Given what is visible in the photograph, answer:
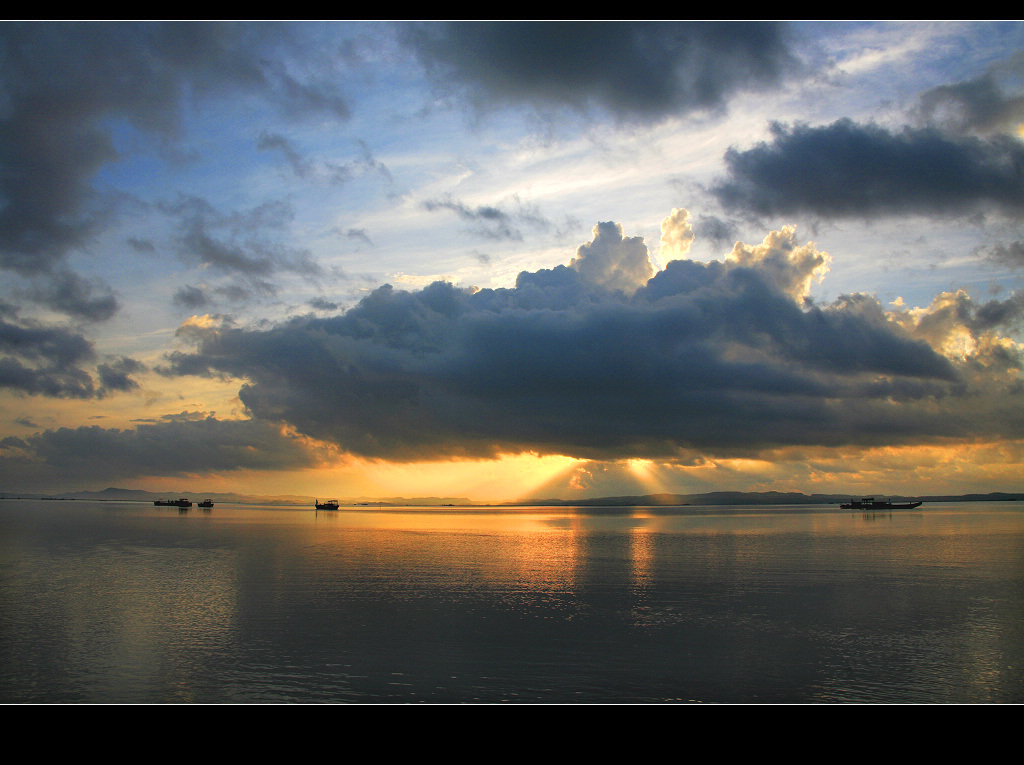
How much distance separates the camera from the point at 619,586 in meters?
46.9

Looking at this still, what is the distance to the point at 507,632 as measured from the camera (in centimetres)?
3128

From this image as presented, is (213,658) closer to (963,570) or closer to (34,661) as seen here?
(34,661)

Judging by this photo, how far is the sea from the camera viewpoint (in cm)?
2317

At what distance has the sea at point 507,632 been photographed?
23172mm

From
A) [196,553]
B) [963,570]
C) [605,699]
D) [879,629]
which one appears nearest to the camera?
[605,699]

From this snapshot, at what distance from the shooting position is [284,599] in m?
40.6

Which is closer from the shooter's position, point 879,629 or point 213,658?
point 213,658

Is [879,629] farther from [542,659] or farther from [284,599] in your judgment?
[284,599]

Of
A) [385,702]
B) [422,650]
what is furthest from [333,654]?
[385,702]

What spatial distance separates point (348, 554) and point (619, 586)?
121 feet

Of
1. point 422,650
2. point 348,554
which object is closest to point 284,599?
point 422,650

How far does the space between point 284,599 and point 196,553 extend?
36894 mm
